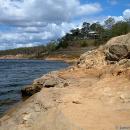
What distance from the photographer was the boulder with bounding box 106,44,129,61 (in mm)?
17344

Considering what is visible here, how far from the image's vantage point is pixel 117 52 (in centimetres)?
1783

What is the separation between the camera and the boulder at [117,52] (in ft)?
56.9

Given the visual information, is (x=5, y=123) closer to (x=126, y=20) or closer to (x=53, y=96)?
(x=53, y=96)

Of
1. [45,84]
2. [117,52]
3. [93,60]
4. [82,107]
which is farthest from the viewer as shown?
[93,60]

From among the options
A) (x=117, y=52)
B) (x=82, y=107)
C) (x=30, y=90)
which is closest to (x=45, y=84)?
(x=30, y=90)

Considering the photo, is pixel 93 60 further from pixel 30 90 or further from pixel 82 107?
pixel 82 107

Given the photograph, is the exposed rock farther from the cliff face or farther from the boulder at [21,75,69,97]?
the cliff face

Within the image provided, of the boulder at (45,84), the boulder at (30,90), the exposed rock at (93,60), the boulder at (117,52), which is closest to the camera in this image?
the boulder at (45,84)

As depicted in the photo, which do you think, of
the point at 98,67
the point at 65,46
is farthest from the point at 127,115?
the point at 65,46

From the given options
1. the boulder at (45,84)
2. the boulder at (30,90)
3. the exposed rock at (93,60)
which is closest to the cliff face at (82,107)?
the boulder at (45,84)

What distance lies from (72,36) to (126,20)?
51.6 m

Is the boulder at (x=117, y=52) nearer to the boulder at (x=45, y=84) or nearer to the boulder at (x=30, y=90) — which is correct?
the boulder at (x=45, y=84)

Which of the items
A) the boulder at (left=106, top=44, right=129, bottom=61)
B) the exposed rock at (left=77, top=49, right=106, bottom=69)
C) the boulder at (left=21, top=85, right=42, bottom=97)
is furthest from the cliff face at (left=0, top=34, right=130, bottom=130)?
the boulder at (left=21, top=85, right=42, bottom=97)

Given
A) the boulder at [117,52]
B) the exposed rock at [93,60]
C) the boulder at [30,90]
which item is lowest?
the boulder at [30,90]
